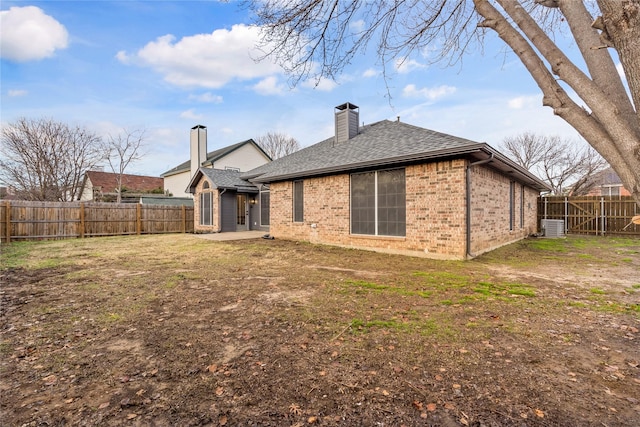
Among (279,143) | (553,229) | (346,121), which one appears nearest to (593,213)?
A: (553,229)

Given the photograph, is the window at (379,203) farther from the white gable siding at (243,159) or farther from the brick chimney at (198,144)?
the white gable siding at (243,159)

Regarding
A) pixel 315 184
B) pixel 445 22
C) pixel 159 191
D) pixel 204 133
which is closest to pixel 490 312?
pixel 445 22

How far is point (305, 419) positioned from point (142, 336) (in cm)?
226

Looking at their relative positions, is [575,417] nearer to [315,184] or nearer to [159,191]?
[315,184]

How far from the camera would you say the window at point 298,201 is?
38.8ft

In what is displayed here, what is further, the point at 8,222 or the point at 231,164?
the point at 231,164

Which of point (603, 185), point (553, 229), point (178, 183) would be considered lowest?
point (553, 229)

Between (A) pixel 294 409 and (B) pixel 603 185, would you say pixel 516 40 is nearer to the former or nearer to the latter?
(A) pixel 294 409

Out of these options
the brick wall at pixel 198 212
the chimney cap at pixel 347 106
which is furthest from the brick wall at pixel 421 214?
the brick wall at pixel 198 212

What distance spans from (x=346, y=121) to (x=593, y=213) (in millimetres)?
13647

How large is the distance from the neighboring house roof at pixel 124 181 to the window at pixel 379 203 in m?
28.2

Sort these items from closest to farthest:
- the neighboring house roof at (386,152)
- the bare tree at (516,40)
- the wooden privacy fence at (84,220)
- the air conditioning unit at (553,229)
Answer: the bare tree at (516,40) < the neighboring house roof at (386,152) < the wooden privacy fence at (84,220) < the air conditioning unit at (553,229)

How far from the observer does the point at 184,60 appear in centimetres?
1048

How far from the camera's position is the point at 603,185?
90.0 feet
